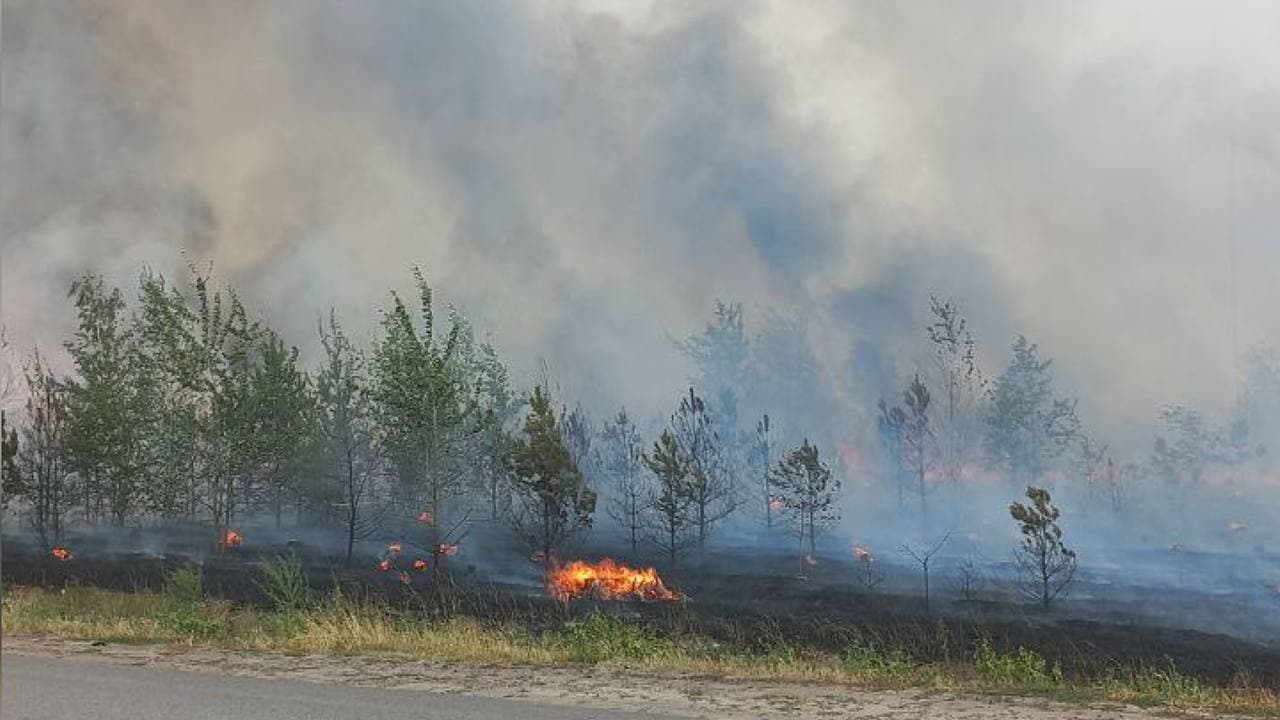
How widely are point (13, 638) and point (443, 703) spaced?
825 centimetres

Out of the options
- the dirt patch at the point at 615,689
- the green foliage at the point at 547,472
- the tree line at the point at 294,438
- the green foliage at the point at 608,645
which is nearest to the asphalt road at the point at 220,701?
the dirt patch at the point at 615,689

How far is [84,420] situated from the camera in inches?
1869

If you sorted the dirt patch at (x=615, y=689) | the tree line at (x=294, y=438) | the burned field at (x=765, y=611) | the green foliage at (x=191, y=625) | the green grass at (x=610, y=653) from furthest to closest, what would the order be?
the tree line at (x=294, y=438) < the burned field at (x=765, y=611) < the green foliage at (x=191, y=625) < the green grass at (x=610, y=653) < the dirt patch at (x=615, y=689)

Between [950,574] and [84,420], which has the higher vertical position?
[84,420]

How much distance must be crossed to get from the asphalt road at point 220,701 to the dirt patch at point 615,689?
1.74ft

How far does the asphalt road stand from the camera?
8.27 meters

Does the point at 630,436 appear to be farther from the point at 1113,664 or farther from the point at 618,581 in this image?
the point at 1113,664

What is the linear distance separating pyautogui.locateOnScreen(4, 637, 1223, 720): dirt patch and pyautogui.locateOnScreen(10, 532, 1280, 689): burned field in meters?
4.48

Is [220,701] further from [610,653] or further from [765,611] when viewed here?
[765,611]

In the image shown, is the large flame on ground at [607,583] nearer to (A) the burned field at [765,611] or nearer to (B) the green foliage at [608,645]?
(A) the burned field at [765,611]

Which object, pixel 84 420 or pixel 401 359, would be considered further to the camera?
pixel 84 420

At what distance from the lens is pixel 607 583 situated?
4081 cm

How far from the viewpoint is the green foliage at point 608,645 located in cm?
1266

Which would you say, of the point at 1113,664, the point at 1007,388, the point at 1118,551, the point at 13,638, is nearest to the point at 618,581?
the point at 1113,664
